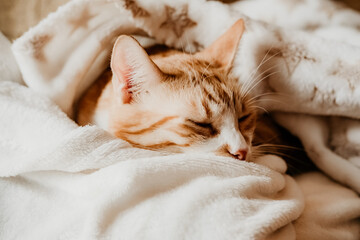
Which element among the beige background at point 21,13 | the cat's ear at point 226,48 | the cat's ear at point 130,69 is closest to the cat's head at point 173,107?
the cat's ear at point 130,69

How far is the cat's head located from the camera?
2.72 feet

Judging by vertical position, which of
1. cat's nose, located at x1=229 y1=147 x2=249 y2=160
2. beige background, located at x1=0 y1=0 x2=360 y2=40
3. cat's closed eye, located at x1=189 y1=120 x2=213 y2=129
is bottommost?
cat's nose, located at x1=229 y1=147 x2=249 y2=160

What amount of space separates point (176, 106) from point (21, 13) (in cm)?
73

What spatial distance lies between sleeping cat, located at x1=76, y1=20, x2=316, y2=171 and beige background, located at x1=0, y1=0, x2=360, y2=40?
0.45 m

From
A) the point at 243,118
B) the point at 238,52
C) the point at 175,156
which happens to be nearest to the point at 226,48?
the point at 238,52

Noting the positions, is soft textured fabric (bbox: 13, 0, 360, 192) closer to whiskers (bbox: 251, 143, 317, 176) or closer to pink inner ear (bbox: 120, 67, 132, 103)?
whiskers (bbox: 251, 143, 317, 176)

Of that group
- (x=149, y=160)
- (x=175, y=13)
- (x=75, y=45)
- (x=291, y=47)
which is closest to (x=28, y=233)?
(x=149, y=160)

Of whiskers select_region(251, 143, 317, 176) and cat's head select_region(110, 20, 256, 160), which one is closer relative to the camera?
cat's head select_region(110, 20, 256, 160)

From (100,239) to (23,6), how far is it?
3.14 feet

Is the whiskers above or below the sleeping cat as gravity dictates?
below

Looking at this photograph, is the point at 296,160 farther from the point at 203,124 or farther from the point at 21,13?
the point at 21,13

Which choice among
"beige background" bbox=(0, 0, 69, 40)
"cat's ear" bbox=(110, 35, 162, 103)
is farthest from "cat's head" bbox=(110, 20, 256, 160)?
"beige background" bbox=(0, 0, 69, 40)

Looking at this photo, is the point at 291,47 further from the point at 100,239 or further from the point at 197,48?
the point at 100,239

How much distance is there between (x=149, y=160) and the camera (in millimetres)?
650
